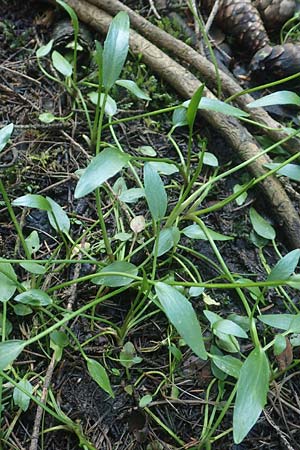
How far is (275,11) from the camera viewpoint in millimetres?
1657

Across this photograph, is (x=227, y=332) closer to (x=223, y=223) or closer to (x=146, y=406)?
(x=146, y=406)

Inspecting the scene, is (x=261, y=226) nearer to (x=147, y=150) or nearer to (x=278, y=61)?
(x=147, y=150)

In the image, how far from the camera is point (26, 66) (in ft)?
4.90

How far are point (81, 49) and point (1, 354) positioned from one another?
0.97m

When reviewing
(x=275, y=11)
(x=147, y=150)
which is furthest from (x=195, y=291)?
(x=275, y=11)

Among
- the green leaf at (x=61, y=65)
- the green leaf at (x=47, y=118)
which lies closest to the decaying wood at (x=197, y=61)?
the green leaf at (x=61, y=65)

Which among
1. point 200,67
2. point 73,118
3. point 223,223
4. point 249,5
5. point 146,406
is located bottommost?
point 146,406

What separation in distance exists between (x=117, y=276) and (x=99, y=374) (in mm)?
183

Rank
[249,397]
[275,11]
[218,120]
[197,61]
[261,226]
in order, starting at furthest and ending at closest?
[275,11] → [197,61] → [218,120] → [261,226] → [249,397]

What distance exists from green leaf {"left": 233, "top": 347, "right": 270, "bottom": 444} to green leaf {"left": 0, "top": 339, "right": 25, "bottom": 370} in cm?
36

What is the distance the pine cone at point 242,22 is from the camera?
159 centimetres

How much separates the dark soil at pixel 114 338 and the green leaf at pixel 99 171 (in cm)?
32

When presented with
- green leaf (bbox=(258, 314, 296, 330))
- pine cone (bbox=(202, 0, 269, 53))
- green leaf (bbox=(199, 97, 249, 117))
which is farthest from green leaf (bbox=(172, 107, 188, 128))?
pine cone (bbox=(202, 0, 269, 53))

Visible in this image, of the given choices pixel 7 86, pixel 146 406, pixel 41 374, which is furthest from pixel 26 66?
pixel 146 406
